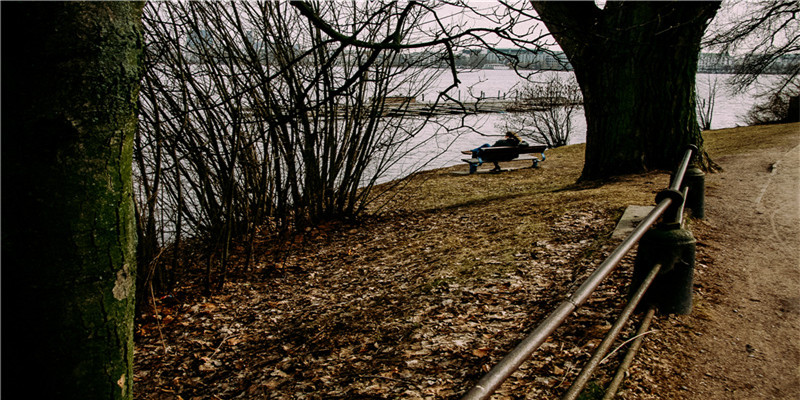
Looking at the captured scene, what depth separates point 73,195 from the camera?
4.95 feet

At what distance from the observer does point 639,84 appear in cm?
820

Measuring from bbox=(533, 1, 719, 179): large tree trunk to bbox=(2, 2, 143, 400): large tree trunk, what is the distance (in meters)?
7.47

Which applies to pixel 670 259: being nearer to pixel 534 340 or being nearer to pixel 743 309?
pixel 743 309

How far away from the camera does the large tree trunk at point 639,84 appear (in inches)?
312

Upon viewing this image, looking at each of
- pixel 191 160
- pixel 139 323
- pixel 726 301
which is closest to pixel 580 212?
pixel 726 301

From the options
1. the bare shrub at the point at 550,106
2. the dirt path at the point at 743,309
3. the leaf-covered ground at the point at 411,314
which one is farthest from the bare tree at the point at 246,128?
the bare shrub at the point at 550,106

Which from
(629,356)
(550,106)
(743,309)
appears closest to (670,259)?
(629,356)

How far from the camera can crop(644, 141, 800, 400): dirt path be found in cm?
277

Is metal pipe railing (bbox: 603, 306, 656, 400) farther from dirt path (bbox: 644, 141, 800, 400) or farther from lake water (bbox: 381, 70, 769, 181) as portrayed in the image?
lake water (bbox: 381, 70, 769, 181)

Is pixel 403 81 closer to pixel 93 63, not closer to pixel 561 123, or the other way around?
pixel 93 63

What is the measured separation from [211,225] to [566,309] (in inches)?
196

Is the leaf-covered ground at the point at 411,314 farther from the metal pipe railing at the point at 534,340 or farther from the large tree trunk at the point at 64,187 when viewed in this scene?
the large tree trunk at the point at 64,187

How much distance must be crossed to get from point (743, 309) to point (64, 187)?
13.3 feet

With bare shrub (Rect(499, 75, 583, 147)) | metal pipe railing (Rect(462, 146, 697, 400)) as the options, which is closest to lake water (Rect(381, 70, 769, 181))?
bare shrub (Rect(499, 75, 583, 147))
